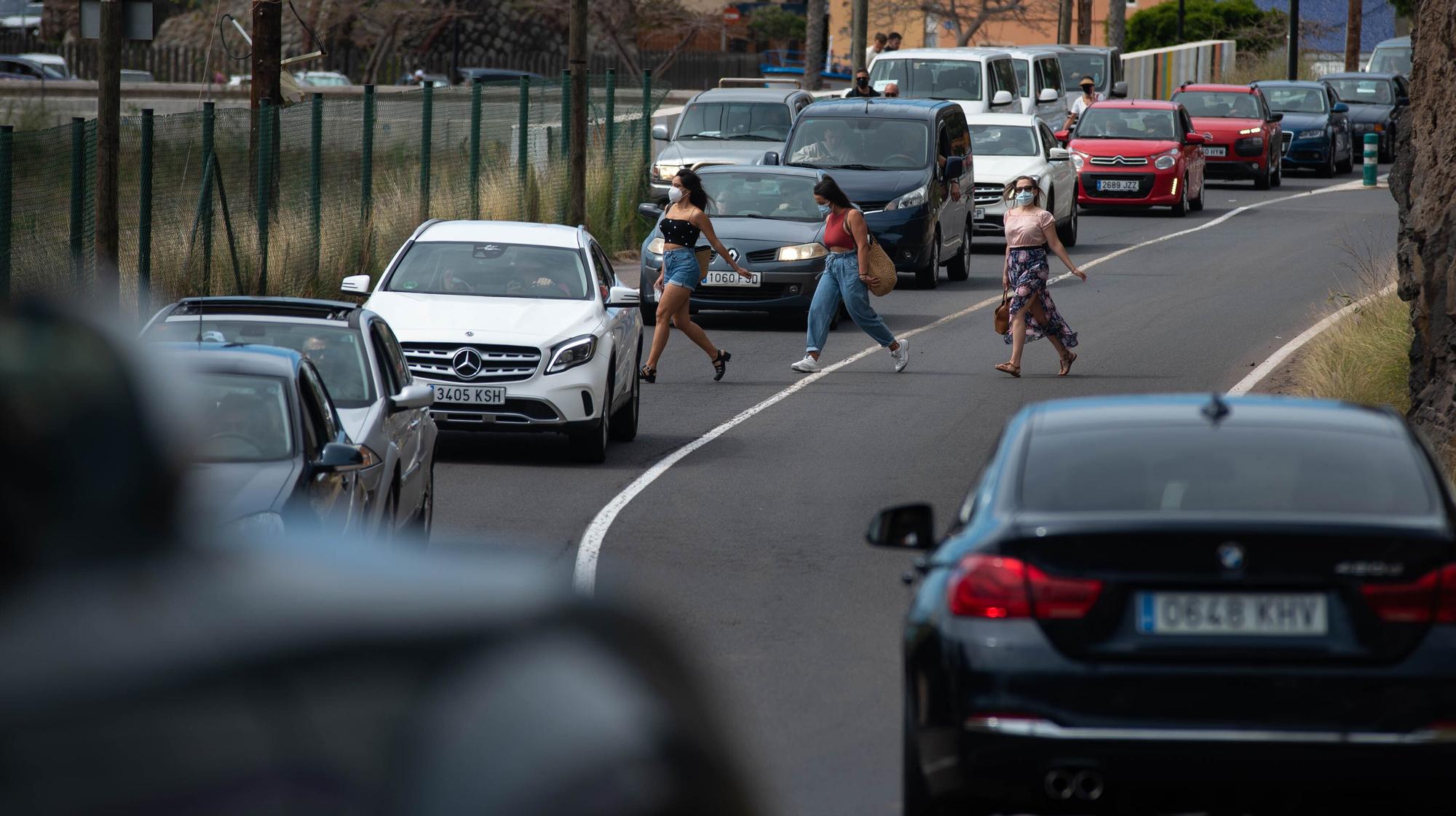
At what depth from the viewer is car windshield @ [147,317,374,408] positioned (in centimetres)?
1034

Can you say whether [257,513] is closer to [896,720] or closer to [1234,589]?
[896,720]

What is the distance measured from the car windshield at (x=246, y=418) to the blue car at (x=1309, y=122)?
1491 inches

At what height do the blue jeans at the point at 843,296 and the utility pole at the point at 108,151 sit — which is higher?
the utility pole at the point at 108,151

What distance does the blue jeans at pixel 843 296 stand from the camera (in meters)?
18.2

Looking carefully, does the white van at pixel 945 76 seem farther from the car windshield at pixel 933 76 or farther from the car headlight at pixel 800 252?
the car headlight at pixel 800 252

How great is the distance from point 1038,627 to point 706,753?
3.73m

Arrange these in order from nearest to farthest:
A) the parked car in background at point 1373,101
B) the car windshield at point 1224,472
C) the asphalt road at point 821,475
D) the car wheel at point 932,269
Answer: the car windshield at point 1224,472 < the asphalt road at point 821,475 < the car wheel at point 932,269 < the parked car in background at point 1373,101

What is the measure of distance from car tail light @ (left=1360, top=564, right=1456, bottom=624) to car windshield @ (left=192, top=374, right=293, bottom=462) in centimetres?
446

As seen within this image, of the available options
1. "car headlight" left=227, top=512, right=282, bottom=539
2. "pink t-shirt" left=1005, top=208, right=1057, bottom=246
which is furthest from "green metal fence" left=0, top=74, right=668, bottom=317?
"pink t-shirt" left=1005, top=208, right=1057, bottom=246

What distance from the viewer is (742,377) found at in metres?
18.7

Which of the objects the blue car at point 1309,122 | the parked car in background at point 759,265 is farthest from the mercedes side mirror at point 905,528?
the blue car at point 1309,122

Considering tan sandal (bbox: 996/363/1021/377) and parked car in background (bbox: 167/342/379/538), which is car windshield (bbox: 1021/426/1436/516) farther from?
tan sandal (bbox: 996/363/1021/377)

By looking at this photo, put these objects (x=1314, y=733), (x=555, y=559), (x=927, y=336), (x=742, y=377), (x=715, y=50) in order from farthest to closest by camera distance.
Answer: (x=715, y=50) < (x=927, y=336) < (x=742, y=377) < (x=555, y=559) < (x=1314, y=733)

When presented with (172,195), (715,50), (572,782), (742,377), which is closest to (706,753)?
(572,782)
